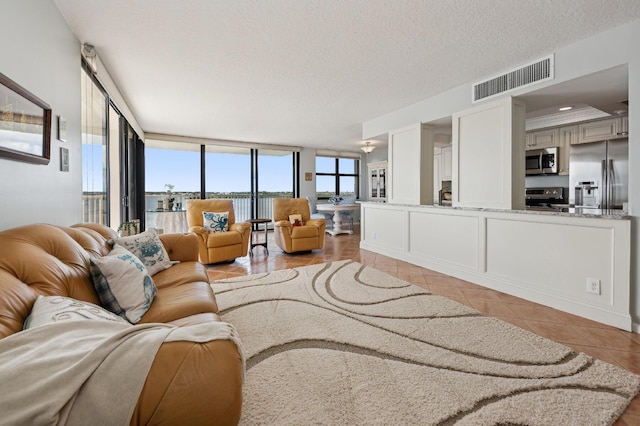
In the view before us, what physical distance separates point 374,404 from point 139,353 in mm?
1217

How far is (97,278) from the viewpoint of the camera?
1.55 metres

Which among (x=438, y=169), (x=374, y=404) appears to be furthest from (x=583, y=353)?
(x=438, y=169)

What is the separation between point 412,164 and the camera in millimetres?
4594

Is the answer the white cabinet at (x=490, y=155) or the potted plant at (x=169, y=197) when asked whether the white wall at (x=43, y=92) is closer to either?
the white cabinet at (x=490, y=155)

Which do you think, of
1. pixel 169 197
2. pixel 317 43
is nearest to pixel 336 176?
pixel 169 197

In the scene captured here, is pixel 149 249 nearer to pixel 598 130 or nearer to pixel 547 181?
pixel 598 130

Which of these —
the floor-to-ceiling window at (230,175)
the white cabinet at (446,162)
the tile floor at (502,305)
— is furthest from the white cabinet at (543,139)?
the floor-to-ceiling window at (230,175)

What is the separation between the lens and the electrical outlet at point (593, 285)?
252 cm

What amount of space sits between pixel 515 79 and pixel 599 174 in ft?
6.93

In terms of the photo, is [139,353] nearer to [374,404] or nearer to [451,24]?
[374,404]

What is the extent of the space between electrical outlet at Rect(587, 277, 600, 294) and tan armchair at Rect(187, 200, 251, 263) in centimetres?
→ 412

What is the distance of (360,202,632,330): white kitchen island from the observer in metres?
2.43

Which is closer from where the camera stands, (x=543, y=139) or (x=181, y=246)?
(x=181, y=246)

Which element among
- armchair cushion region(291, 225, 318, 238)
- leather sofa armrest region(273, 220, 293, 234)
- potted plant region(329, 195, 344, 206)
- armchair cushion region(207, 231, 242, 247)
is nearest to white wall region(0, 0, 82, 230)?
armchair cushion region(207, 231, 242, 247)
